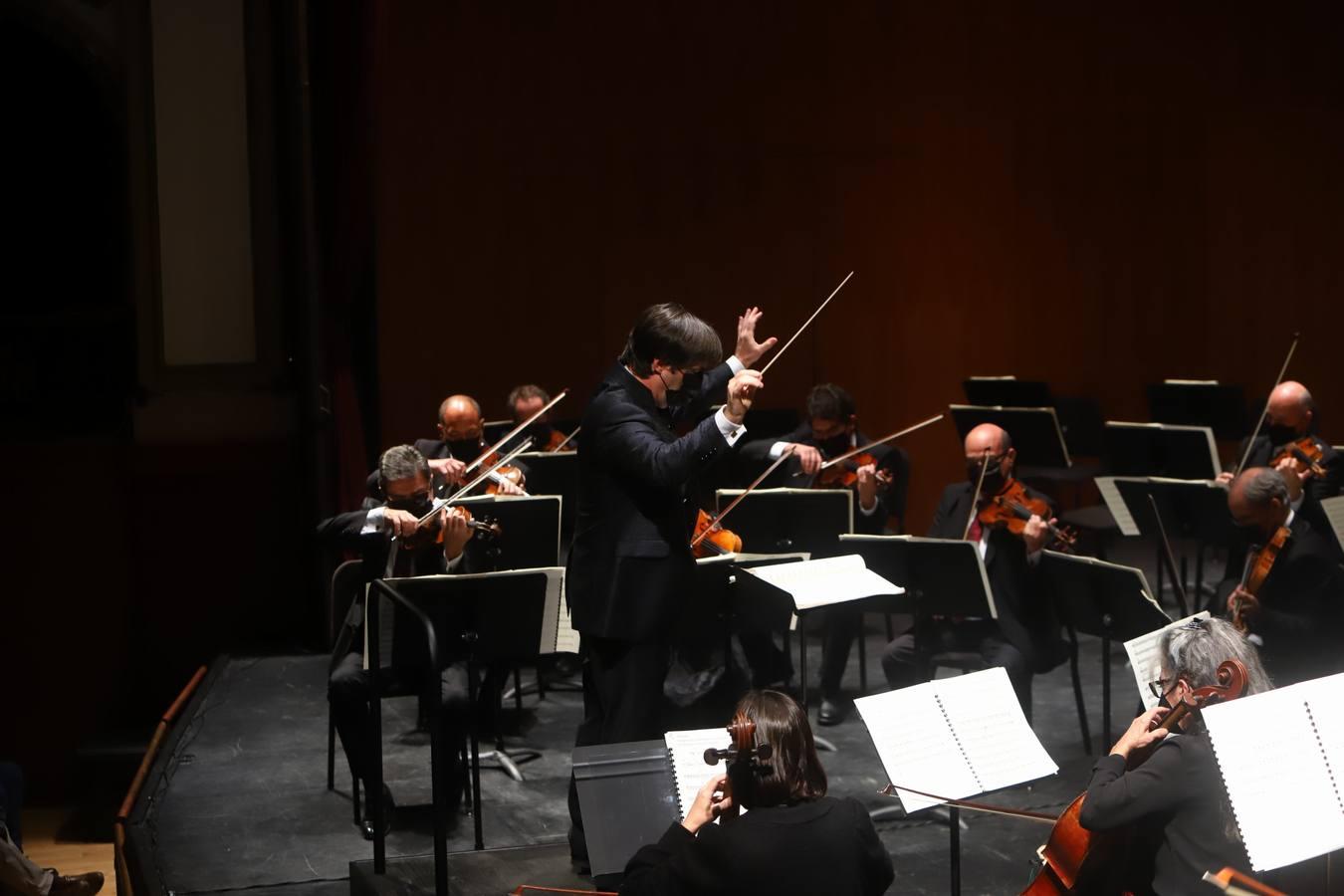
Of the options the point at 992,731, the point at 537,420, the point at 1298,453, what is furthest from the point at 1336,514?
the point at 537,420

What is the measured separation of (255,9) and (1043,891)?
5134 millimetres

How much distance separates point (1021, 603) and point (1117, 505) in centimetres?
110

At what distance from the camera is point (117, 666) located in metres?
7.05

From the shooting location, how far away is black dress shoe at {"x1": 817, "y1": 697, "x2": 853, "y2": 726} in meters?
5.82

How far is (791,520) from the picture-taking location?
553 cm

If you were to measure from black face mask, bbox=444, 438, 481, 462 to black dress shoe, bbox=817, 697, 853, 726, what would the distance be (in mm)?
1781

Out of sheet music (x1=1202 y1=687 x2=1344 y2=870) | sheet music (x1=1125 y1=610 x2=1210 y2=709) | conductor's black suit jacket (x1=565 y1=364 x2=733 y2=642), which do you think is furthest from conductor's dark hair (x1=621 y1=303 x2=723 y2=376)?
sheet music (x1=1202 y1=687 x2=1344 y2=870)

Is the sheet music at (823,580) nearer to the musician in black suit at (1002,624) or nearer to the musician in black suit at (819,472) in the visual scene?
the musician in black suit at (1002,624)

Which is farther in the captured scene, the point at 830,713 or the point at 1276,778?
the point at 830,713

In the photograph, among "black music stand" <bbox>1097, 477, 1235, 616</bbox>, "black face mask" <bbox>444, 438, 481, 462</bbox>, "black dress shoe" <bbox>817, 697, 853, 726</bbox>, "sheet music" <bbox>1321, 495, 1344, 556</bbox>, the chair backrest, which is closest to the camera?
the chair backrest

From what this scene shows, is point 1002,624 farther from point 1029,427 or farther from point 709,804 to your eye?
point 709,804

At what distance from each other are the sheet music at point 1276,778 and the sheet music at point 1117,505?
325 centimetres

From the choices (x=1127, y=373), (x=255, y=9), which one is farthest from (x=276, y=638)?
(x=1127, y=373)

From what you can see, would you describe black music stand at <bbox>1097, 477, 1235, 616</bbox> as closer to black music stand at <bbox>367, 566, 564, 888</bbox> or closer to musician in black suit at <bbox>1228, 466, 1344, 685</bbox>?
musician in black suit at <bbox>1228, 466, 1344, 685</bbox>
